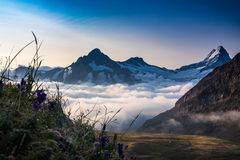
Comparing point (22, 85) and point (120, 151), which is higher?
point (22, 85)

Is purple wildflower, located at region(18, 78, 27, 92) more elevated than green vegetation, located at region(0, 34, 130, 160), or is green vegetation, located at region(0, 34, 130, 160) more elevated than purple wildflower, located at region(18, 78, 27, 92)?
purple wildflower, located at region(18, 78, 27, 92)

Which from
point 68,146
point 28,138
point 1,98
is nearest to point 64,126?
point 1,98

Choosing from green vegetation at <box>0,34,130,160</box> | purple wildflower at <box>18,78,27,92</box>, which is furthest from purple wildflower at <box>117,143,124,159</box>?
purple wildflower at <box>18,78,27,92</box>

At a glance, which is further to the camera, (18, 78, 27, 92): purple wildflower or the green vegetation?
(18, 78, 27, 92): purple wildflower

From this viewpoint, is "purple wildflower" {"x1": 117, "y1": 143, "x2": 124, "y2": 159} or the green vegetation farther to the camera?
"purple wildflower" {"x1": 117, "y1": 143, "x2": 124, "y2": 159}

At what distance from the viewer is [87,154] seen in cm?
620

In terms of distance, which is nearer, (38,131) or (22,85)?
(38,131)

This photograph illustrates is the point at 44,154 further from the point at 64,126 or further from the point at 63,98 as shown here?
the point at 63,98

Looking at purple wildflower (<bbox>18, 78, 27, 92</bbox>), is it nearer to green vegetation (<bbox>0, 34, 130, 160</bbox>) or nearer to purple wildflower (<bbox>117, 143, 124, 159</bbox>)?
green vegetation (<bbox>0, 34, 130, 160</bbox>)

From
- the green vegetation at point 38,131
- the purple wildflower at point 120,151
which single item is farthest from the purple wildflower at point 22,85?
the purple wildflower at point 120,151

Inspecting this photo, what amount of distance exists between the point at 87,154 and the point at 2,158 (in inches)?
83.5

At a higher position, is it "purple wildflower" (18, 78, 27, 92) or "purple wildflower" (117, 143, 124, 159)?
"purple wildflower" (18, 78, 27, 92)

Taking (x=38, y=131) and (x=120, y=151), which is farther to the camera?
(x=120, y=151)

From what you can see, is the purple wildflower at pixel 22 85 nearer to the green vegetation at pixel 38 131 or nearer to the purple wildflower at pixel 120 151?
the green vegetation at pixel 38 131
